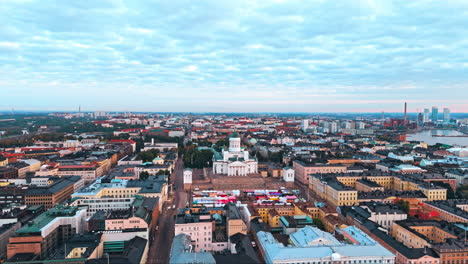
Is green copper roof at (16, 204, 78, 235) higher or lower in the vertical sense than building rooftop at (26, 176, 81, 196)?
higher

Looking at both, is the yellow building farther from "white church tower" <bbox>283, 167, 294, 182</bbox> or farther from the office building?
"white church tower" <bbox>283, 167, 294, 182</bbox>

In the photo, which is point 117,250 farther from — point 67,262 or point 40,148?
point 40,148

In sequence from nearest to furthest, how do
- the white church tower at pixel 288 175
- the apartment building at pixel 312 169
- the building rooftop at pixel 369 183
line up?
the building rooftop at pixel 369 183, the white church tower at pixel 288 175, the apartment building at pixel 312 169

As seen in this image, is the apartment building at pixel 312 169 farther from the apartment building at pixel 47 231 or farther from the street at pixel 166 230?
the apartment building at pixel 47 231

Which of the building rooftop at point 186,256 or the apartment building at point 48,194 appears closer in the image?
the building rooftop at point 186,256

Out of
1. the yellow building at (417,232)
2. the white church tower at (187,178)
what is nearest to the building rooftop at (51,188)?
the white church tower at (187,178)

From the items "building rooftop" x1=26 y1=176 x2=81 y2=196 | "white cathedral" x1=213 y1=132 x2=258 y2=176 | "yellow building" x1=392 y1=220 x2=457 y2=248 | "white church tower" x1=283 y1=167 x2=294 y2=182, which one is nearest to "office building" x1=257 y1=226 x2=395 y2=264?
"yellow building" x1=392 y1=220 x2=457 y2=248

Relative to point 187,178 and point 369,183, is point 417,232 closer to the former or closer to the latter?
point 369,183

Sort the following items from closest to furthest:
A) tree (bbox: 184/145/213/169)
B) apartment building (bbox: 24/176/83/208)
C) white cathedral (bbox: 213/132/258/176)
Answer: apartment building (bbox: 24/176/83/208) < white cathedral (bbox: 213/132/258/176) < tree (bbox: 184/145/213/169)

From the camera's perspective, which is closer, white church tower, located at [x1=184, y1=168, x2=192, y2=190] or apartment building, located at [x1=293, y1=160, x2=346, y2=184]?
white church tower, located at [x1=184, y1=168, x2=192, y2=190]

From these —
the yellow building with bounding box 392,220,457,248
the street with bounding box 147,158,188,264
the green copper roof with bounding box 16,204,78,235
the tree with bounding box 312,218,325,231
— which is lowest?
the street with bounding box 147,158,188,264
